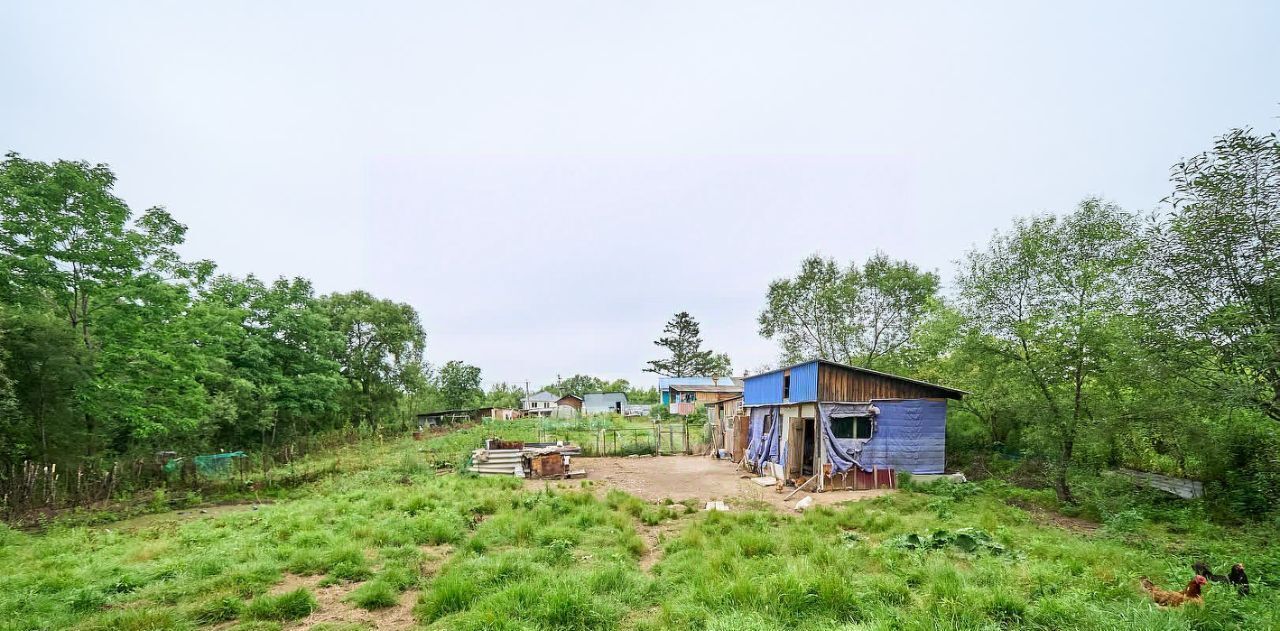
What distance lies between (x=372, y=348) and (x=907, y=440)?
3659cm

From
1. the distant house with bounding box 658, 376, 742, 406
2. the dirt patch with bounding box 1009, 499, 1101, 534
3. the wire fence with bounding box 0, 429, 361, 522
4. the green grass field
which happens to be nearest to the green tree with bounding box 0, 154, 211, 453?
the wire fence with bounding box 0, 429, 361, 522

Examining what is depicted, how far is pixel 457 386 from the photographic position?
2194 inches

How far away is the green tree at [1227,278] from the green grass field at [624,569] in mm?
2466

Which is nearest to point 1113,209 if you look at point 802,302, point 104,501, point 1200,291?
point 1200,291

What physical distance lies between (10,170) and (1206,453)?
2819cm

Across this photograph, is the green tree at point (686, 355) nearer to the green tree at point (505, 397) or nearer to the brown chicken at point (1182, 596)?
the green tree at point (505, 397)

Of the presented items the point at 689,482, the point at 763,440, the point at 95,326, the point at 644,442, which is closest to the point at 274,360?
the point at 95,326

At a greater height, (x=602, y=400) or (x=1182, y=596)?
(x=1182, y=596)

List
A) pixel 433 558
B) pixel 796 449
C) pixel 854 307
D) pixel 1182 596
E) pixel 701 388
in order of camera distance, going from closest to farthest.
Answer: pixel 1182 596, pixel 433 558, pixel 796 449, pixel 854 307, pixel 701 388

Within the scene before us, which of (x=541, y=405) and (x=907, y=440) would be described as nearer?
(x=907, y=440)

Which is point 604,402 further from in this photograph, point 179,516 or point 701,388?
point 179,516

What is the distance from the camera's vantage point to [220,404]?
1800 cm

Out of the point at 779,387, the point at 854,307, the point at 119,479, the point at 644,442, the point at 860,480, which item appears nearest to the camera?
the point at 119,479

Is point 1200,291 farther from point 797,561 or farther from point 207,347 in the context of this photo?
point 207,347
